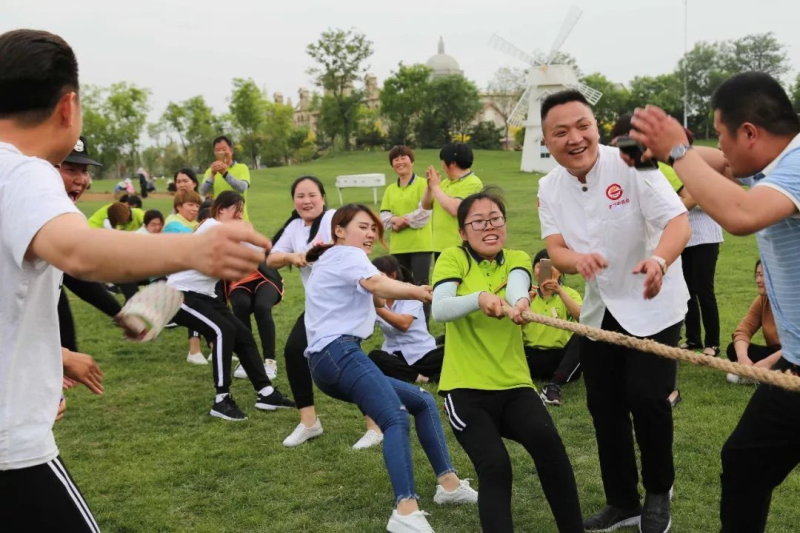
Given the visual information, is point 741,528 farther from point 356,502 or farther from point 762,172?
point 356,502

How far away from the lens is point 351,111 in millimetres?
76312

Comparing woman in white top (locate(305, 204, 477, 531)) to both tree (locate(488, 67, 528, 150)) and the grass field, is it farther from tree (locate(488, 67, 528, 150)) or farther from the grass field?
tree (locate(488, 67, 528, 150))

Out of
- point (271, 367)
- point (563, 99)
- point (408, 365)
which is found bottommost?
point (271, 367)

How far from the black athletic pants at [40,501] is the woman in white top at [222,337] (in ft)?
15.2

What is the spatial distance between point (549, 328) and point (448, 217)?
2043 millimetres

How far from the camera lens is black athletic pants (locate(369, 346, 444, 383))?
7.63 m

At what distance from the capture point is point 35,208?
6.54 feet

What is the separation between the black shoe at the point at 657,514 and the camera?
4.35 m

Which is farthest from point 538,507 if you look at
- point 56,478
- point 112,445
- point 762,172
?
point 112,445

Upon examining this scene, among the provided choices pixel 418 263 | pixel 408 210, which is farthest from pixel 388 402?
pixel 408 210

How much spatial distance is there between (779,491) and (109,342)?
345 inches

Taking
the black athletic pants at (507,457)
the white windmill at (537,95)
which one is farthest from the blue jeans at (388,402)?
the white windmill at (537,95)

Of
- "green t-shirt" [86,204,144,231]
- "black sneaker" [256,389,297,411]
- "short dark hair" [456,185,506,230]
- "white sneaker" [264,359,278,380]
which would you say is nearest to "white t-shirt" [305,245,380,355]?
"short dark hair" [456,185,506,230]

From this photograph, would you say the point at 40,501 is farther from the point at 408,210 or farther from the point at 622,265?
the point at 408,210
